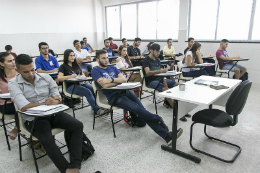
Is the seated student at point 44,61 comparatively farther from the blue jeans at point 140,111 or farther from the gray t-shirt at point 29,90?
the blue jeans at point 140,111

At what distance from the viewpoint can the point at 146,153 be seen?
2.17 metres

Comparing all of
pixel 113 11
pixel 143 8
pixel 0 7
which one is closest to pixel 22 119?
pixel 0 7

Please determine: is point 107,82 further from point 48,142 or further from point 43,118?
point 48,142

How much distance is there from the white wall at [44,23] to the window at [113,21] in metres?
0.78

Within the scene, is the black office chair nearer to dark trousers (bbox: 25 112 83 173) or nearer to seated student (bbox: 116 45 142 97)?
dark trousers (bbox: 25 112 83 173)

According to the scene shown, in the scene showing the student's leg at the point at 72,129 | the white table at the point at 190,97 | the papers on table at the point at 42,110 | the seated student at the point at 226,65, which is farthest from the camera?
the seated student at the point at 226,65

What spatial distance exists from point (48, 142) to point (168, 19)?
272 inches

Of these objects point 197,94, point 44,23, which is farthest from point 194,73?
point 44,23

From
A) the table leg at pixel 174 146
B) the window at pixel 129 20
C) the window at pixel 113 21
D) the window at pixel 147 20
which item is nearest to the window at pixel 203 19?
the window at pixel 147 20

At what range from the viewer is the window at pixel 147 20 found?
25.6 feet

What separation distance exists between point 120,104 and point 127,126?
552mm

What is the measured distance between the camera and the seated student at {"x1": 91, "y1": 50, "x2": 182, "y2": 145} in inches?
91.6

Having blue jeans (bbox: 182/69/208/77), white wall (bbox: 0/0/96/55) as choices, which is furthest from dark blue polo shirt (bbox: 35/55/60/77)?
white wall (bbox: 0/0/96/55)

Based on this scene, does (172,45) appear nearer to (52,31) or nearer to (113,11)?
(113,11)
